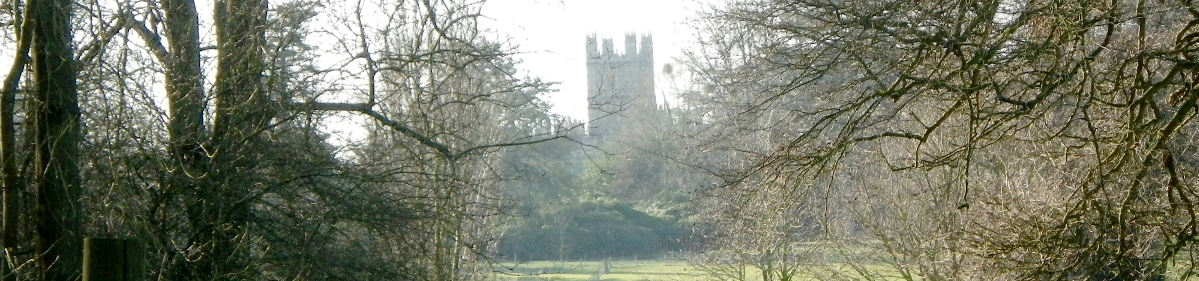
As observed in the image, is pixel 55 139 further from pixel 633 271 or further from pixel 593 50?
pixel 633 271

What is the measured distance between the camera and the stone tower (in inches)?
460

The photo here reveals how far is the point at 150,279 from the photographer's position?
697 centimetres

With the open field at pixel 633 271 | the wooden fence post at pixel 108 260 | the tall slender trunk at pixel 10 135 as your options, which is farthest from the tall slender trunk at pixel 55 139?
the open field at pixel 633 271

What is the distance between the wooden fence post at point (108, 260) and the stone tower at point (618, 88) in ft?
25.5

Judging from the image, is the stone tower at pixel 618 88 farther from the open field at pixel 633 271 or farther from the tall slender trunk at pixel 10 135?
the tall slender trunk at pixel 10 135

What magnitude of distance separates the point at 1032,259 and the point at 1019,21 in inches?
118

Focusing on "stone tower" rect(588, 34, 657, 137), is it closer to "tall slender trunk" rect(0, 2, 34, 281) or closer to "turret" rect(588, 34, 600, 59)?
"turret" rect(588, 34, 600, 59)

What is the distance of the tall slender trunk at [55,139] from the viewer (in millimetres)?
5293

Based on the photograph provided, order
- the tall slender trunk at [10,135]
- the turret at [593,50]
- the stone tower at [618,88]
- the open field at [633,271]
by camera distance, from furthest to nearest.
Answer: the open field at [633,271] → the turret at [593,50] → the stone tower at [618,88] → the tall slender trunk at [10,135]

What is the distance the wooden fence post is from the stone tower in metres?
7.78

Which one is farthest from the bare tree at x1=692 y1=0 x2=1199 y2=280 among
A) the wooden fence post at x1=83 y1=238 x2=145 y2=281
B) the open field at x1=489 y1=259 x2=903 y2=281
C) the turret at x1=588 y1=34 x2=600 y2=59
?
the open field at x1=489 y1=259 x2=903 y2=281

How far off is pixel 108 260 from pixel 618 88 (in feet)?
35.6

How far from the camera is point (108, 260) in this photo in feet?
9.53

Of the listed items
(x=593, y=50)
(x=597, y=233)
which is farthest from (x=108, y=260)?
(x=597, y=233)
